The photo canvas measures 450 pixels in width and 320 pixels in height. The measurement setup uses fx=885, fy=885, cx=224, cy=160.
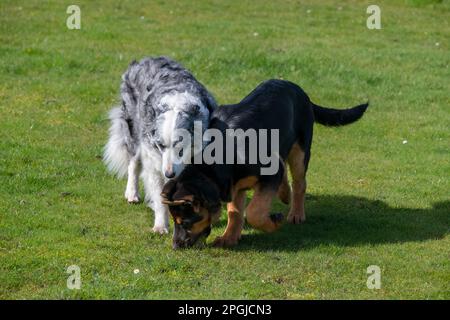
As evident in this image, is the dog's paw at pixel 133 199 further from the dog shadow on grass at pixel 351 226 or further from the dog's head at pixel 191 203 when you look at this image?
the dog's head at pixel 191 203

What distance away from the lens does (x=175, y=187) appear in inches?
319

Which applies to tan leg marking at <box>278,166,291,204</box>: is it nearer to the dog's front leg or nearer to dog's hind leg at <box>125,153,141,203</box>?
the dog's front leg

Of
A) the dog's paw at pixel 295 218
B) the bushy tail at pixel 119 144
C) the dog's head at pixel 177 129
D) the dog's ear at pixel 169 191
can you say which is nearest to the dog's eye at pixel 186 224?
the dog's ear at pixel 169 191

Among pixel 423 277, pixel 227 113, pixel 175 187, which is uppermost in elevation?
pixel 227 113

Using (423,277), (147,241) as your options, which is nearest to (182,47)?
(147,241)

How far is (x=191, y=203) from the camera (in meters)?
7.97

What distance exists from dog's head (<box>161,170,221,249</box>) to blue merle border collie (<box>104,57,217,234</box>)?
0.24 meters

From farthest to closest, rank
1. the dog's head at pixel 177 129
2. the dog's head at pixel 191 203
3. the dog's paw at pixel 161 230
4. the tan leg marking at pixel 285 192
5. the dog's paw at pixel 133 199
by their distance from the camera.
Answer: the dog's paw at pixel 133 199 < the tan leg marking at pixel 285 192 < the dog's paw at pixel 161 230 < the dog's head at pixel 177 129 < the dog's head at pixel 191 203

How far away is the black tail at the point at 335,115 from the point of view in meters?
10.0

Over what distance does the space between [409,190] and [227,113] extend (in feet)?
9.94

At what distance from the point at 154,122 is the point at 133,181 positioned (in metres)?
1.58

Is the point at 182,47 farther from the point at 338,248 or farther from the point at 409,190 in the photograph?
the point at 338,248

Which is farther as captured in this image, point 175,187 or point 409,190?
point 409,190

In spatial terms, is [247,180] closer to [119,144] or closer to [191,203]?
[191,203]
